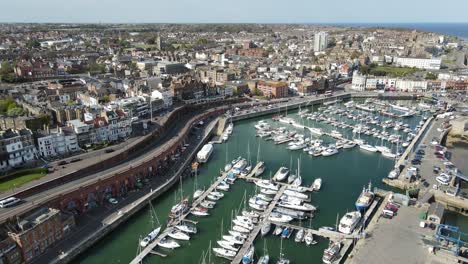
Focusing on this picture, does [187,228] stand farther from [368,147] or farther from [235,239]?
[368,147]

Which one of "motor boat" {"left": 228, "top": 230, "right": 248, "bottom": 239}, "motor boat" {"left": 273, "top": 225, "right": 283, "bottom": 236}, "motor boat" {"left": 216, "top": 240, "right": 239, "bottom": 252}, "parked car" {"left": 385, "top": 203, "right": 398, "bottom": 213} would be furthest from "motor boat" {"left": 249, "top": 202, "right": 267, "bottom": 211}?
"parked car" {"left": 385, "top": 203, "right": 398, "bottom": 213}

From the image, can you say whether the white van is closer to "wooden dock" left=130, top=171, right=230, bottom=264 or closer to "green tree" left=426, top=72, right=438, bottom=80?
"wooden dock" left=130, top=171, right=230, bottom=264

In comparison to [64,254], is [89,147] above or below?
above

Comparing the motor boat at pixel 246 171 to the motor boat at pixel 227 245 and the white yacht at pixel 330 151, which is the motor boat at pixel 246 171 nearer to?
the white yacht at pixel 330 151

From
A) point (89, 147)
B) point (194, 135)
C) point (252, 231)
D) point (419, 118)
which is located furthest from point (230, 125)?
point (419, 118)

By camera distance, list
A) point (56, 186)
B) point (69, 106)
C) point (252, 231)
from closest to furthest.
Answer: point (252, 231), point (56, 186), point (69, 106)

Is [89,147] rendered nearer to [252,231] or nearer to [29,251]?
[29,251]

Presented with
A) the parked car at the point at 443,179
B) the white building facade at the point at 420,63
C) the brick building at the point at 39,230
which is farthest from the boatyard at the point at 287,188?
the white building facade at the point at 420,63

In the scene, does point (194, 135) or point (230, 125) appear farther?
point (230, 125)
